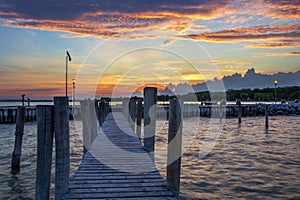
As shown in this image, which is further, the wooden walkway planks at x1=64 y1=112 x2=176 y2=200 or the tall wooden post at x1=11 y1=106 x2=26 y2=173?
the tall wooden post at x1=11 y1=106 x2=26 y2=173

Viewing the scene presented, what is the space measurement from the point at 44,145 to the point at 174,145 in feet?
6.84

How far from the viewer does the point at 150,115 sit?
7.97 m

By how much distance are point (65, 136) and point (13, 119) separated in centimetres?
3313

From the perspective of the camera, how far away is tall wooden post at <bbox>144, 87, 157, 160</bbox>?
7719 mm

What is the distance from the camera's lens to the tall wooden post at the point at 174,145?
4.76 meters

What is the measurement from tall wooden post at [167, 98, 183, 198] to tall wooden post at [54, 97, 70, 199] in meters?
1.66

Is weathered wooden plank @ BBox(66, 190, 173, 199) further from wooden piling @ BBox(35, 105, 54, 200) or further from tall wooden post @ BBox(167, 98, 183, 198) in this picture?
wooden piling @ BBox(35, 105, 54, 200)

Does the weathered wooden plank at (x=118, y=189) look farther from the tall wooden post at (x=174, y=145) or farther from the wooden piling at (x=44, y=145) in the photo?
the wooden piling at (x=44, y=145)

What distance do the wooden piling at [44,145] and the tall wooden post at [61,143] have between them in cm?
9

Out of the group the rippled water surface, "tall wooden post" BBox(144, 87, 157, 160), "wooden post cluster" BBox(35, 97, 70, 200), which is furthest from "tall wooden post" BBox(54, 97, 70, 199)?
the rippled water surface

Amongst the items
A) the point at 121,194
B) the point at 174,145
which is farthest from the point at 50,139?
the point at 174,145

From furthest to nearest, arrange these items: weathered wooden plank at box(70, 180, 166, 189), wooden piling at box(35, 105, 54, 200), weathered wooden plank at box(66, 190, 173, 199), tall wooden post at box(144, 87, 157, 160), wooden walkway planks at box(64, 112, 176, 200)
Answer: tall wooden post at box(144, 87, 157, 160)
weathered wooden plank at box(70, 180, 166, 189)
wooden walkway planks at box(64, 112, 176, 200)
weathered wooden plank at box(66, 190, 173, 199)
wooden piling at box(35, 105, 54, 200)

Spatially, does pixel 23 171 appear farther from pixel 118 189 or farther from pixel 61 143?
pixel 61 143

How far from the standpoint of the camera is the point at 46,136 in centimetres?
432
